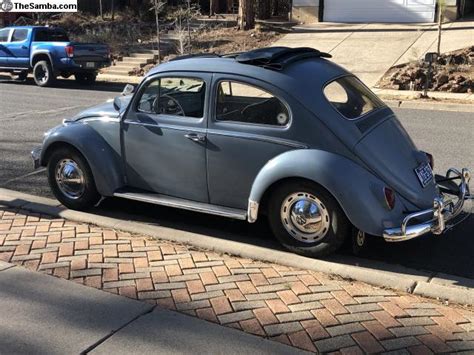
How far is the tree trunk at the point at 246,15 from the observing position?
23.6 meters

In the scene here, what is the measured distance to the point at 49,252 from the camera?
14.8 feet

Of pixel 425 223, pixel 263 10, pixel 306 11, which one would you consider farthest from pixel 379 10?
pixel 425 223

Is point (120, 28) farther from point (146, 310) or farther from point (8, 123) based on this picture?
point (146, 310)

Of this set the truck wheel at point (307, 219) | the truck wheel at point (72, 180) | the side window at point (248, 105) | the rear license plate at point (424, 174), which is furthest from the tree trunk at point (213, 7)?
the truck wheel at point (307, 219)

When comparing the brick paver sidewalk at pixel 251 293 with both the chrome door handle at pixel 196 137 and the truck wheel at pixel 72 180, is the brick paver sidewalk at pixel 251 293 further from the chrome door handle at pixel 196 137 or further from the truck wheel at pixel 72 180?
the chrome door handle at pixel 196 137

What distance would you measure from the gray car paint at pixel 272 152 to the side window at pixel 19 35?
48.3ft

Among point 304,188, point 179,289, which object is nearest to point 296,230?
point 304,188

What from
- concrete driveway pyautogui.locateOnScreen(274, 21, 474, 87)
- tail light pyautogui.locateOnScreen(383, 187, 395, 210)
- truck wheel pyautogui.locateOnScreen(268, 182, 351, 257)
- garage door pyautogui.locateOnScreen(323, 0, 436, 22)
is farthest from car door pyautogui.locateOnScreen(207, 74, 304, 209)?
garage door pyautogui.locateOnScreen(323, 0, 436, 22)

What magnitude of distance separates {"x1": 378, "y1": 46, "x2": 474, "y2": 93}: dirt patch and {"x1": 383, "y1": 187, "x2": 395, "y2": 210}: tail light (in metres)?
11.6

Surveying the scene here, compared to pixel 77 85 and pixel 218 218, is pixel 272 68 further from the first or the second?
pixel 77 85

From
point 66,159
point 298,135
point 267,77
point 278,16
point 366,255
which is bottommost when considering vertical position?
point 366,255

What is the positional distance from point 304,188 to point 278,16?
81.3 ft

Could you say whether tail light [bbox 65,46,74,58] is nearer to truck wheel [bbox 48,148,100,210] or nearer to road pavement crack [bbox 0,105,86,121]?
road pavement crack [bbox 0,105,86,121]

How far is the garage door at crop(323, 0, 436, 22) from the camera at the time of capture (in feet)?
76.6
